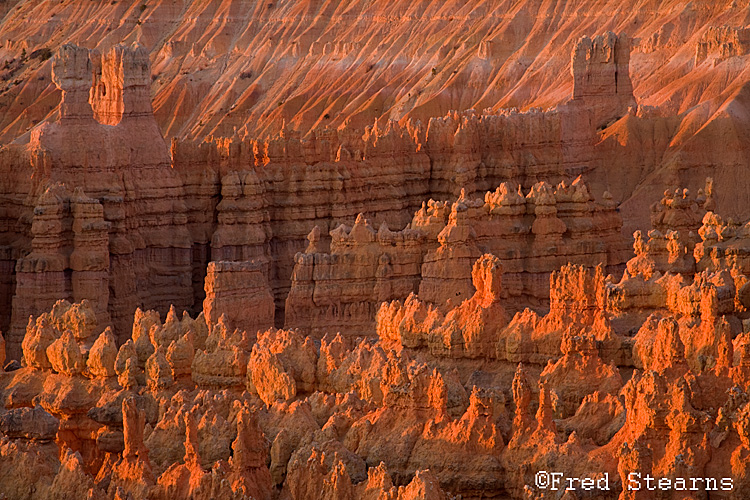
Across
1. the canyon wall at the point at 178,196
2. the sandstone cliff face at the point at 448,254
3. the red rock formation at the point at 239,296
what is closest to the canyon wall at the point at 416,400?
the red rock formation at the point at 239,296

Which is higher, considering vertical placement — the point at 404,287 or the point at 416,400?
the point at 404,287

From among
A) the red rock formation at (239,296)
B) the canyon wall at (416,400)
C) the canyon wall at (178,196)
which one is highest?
the canyon wall at (178,196)

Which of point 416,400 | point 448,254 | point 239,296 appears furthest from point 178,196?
point 416,400

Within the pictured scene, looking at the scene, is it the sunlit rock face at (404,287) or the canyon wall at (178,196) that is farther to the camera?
the canyon wall at (178,196)

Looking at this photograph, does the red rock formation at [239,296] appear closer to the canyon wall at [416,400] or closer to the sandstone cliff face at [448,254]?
the sandstone cliff face at [448,254]

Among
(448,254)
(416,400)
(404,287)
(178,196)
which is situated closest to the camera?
(416,400)

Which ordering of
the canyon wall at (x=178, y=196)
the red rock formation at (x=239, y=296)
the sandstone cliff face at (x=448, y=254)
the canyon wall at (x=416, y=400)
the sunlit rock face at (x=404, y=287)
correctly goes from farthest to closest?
the canyon wall at (x=178, y=196), the sandstone cliff face at (x=448, y=254), the red rock formation at (x=239, y=296), the sunlit rock face at (x=404, y=287), the canyon wall at (x=416, y=400)

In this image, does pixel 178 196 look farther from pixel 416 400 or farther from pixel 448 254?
pixel 416 400

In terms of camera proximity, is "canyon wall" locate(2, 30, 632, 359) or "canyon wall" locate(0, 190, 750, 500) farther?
"canyon wall" locate(2, 30, 632, 359)

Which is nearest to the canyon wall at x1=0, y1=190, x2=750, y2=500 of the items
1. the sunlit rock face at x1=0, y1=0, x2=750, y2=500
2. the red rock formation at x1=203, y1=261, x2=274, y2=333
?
the sunlit rock face at x1=0, y1=0, x2=750, y2=500

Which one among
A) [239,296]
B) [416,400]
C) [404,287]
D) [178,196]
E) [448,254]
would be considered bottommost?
[416,400]

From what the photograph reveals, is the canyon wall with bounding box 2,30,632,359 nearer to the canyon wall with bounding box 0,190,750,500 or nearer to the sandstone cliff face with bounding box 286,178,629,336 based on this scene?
the sandstone cliff face with bounding box 286,178,629,336

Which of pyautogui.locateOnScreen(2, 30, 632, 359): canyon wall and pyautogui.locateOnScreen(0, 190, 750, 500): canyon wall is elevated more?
pyautogui.locateOnScreen(2, 30, 632, 359): canyon wall

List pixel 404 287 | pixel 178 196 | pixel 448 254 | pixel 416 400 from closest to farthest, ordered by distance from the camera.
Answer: pixel 416 400 → pixel 448 254 → pixel 404 287 → pixel 178 196
